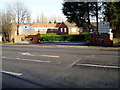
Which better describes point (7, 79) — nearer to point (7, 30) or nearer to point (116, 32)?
point (116, 32)

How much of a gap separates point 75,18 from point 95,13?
2.99m

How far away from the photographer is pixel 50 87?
4938 mm

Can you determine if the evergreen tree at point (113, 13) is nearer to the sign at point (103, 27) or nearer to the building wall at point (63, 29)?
the sign at point (103, 27)

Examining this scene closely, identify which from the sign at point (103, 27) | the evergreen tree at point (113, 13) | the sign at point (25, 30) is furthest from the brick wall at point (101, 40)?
the sign at point (25, 30)

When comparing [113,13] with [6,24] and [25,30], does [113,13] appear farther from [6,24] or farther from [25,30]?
[6,24]

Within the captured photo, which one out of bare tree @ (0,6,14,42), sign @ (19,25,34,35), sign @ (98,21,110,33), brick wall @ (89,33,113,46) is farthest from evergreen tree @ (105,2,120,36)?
bare tree @ (0,6,14,42)

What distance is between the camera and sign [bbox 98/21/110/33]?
19297mm

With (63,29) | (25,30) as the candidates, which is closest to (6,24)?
(25,30)

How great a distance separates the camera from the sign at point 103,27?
19.3 metres

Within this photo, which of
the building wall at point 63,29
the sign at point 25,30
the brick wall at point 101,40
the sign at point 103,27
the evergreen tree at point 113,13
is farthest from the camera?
the building wall at point 63,29

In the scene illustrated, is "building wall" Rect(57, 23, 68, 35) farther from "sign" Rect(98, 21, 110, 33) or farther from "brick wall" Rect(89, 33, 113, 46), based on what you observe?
"brick wall" Rect(89, 33, 113, 46)

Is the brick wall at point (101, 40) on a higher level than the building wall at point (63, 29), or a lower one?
lower

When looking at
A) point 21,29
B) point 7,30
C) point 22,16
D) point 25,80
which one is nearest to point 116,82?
point 25,80

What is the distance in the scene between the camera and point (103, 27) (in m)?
19.8
